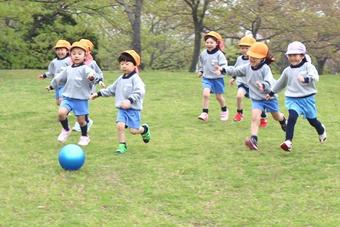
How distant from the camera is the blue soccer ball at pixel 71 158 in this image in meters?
6.75

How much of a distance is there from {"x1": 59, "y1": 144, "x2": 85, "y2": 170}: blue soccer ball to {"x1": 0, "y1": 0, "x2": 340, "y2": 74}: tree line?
1425 centimetres

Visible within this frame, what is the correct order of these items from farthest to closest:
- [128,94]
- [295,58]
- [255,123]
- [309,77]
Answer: [255,123] < [128,94] < [295,58] < [309,77]

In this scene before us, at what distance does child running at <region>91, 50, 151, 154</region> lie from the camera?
7.76 metres

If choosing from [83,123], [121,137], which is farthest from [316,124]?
[83,123]

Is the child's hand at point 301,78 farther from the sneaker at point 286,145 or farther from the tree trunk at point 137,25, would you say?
the tree trunk at point 137,25

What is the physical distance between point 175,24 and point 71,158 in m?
25.3

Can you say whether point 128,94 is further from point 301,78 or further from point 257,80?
point 301,78

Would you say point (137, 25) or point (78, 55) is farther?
point (137, 25)

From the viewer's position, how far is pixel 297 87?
7.81 meters

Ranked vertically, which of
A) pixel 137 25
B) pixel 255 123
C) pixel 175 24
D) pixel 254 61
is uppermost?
pixel 175 24

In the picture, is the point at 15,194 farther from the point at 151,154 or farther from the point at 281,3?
the point at 281,3

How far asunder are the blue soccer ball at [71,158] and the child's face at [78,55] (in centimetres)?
194

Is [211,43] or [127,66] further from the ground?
[211,43]

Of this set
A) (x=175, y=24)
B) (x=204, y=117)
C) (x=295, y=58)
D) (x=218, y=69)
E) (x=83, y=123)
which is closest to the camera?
(x=295, y=58)
